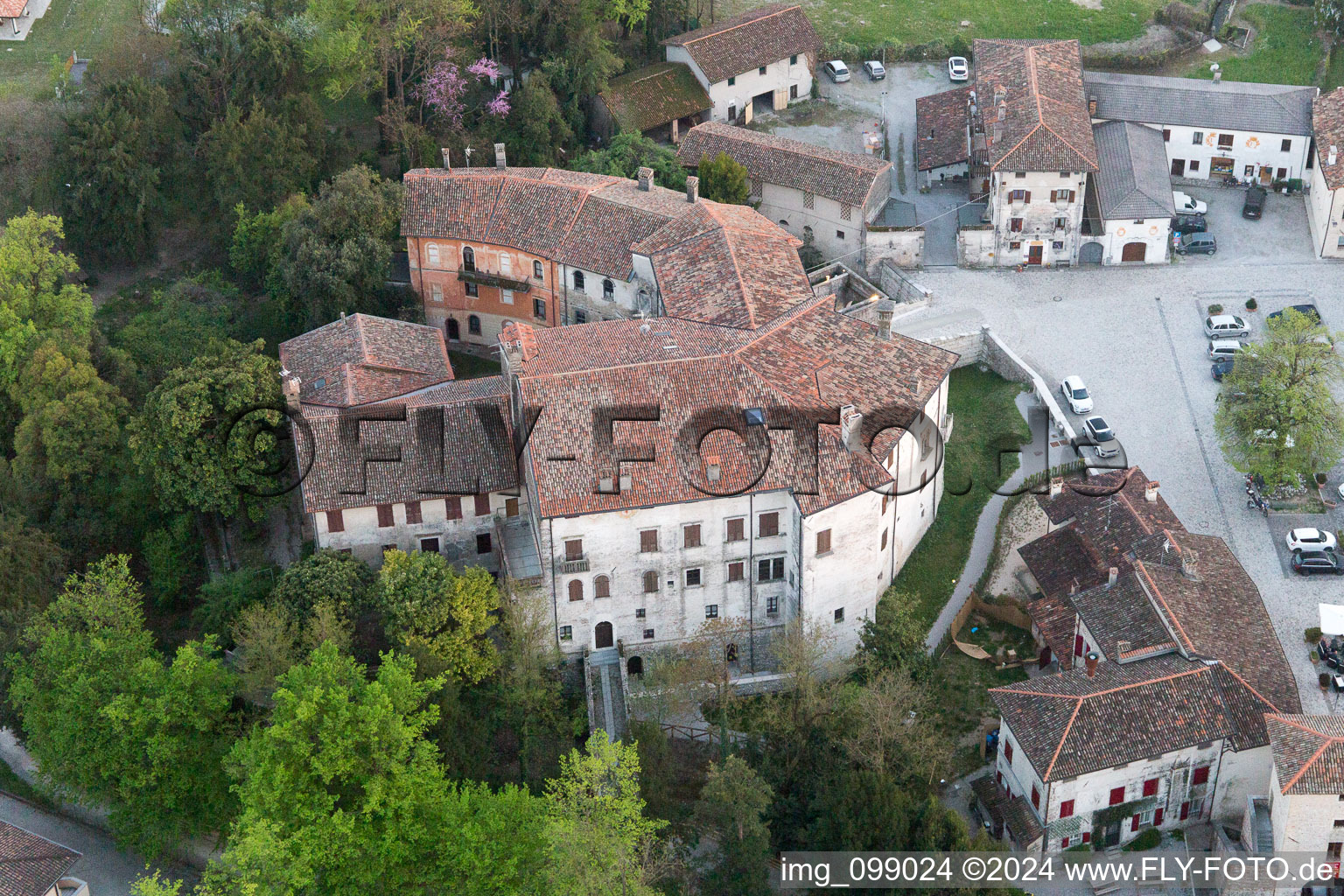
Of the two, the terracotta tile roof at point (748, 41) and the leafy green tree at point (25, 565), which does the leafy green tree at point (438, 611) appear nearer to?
the leafy green tree at point (25, 565)

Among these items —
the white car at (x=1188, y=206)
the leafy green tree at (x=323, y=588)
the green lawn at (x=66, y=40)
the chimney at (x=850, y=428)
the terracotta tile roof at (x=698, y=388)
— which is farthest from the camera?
the green lawn at (x=66, y=40)

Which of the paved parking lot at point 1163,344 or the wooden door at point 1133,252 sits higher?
the wooden door at point 1133,252

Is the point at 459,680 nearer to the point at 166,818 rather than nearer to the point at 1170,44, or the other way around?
the point at 166,818

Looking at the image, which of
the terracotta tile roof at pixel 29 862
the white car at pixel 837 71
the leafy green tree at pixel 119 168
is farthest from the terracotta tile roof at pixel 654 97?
the terracotta tile roof at pixel 29 862

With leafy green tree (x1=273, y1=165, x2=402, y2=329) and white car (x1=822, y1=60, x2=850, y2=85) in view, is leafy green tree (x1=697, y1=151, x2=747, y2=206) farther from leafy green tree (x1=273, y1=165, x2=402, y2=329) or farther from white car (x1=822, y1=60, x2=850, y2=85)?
white car (x1=822, y1=60, x2=850, y2=85)

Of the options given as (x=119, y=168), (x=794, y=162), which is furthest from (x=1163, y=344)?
(x=119, y=168)

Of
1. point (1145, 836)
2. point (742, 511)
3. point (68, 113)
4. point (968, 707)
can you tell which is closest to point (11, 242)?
point (68, 113)

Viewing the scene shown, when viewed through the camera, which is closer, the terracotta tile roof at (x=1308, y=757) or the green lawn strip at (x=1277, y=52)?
the terracotta tile roof at (x=1308, y=757)

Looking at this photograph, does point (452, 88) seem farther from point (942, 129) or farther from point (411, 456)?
point (411, 456)
